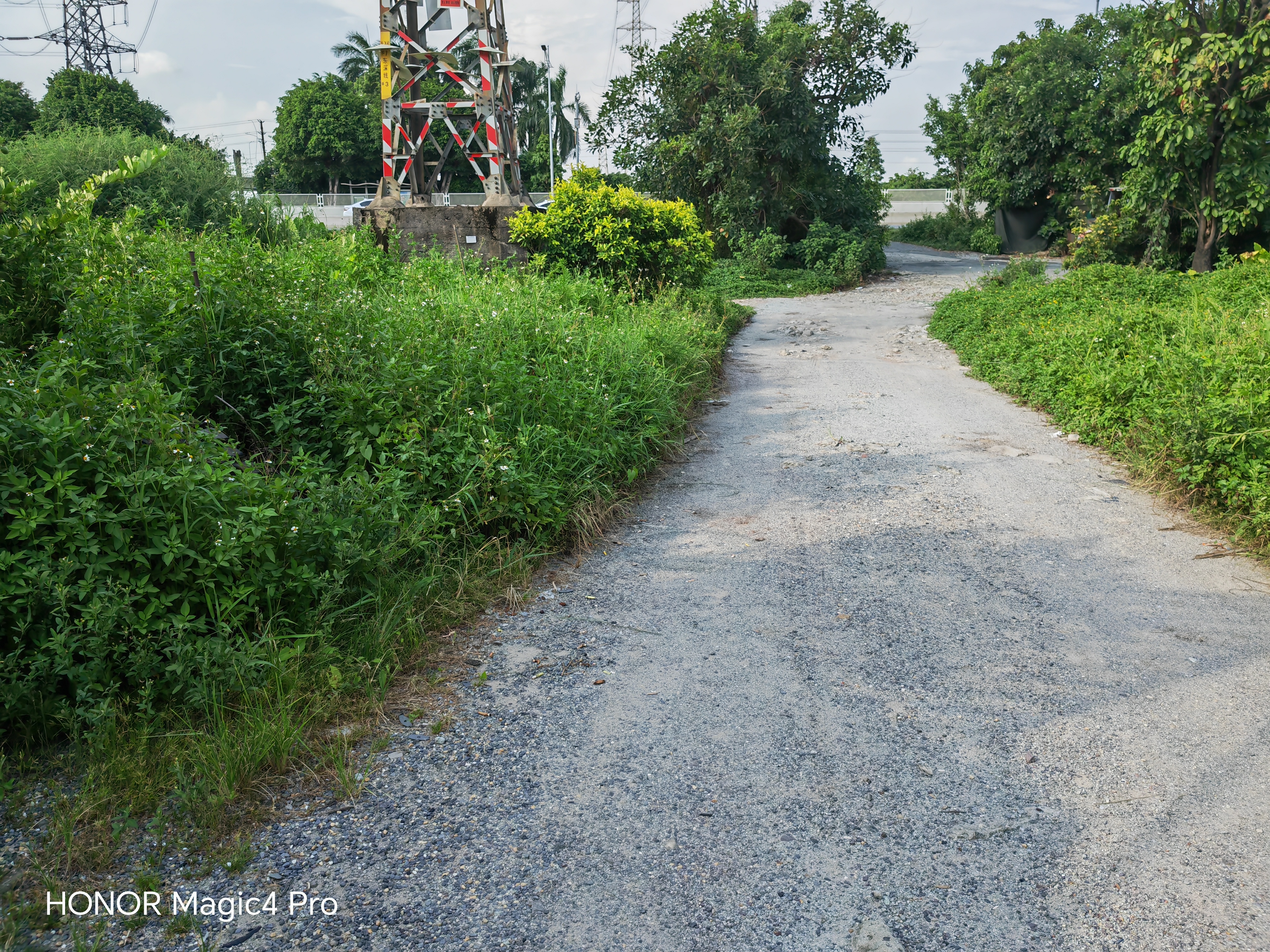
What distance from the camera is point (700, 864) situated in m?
2.34

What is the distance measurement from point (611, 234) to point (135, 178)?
22.5 feet

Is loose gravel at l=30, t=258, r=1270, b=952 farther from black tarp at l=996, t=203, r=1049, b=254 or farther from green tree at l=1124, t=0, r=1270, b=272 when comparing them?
black tarp at l=996, t=203, r=1049, b=254

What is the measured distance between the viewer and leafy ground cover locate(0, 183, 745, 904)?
2.62 m

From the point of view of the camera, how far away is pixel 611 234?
1009 centimetres

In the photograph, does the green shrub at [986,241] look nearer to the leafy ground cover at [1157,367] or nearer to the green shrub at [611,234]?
the leafy ground cover at [1157,367]

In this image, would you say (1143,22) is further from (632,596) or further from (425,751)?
(425,751)

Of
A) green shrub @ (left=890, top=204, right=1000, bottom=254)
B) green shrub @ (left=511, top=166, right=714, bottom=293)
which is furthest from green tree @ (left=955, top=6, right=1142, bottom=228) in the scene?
green shrub @ (left=511, top=166, right=714, bottom=293)

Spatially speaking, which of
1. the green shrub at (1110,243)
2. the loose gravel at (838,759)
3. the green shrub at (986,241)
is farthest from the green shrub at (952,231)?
the loose gravel at (838,759)

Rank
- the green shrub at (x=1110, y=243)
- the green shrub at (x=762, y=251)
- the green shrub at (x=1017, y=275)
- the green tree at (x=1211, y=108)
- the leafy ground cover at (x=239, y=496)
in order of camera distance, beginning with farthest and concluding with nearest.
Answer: the green shrub at (x=762, y=251) → the green shrub at (x=1110, y=243) → the green shrub at (x=1017, y=275) → the green tree at (x=1211, y=108) → the leafy ground cover at (x=239, y=496)

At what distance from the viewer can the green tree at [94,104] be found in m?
35.9

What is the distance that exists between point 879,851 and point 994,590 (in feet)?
6.58

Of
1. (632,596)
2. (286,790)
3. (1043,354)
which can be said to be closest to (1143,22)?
(1043,354)

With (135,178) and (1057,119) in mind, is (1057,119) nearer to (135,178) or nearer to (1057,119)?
(1057,119)

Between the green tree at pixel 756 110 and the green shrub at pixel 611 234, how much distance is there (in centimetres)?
986
